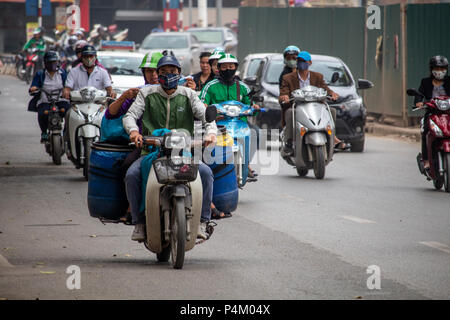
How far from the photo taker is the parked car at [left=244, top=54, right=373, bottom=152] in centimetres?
1983

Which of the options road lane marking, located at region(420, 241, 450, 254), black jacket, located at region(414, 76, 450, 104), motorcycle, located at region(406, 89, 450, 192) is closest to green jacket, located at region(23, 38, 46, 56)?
black jacket, located at region(414, 76, 450, 104)

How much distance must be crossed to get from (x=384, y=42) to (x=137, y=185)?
17.7m

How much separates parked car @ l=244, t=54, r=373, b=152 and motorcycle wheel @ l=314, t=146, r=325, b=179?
14.2 feet

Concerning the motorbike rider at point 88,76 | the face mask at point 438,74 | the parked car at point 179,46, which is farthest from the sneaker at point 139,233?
the parked car at point 179,46

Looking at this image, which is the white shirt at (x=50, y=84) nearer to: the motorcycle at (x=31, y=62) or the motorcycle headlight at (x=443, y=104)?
the motorcycle headlight at (x=443, y=104)

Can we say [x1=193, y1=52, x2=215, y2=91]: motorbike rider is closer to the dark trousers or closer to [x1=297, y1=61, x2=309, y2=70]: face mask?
[x1=297, y1=61, x2=309, y2=70]: face mask

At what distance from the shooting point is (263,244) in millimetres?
9930

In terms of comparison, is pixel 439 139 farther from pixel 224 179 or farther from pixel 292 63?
pixel 224 179

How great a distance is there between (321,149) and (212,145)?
264 inches

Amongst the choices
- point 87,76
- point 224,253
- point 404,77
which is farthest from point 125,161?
point 404,77

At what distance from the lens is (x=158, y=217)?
8352mm

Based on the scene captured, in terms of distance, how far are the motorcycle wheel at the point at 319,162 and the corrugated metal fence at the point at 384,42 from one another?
898 centimetres

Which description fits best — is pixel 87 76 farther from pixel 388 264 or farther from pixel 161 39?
pixel 161 39
